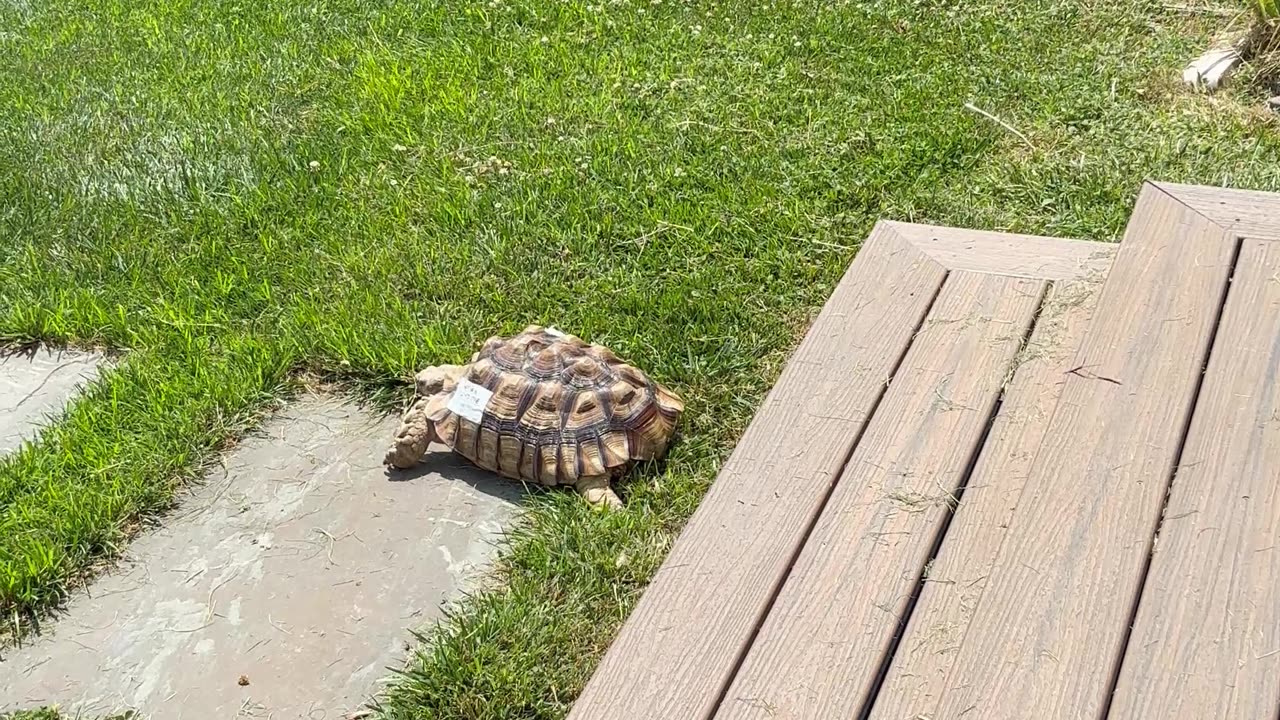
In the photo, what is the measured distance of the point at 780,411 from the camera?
2.35m

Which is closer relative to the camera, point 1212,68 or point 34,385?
point 34,385

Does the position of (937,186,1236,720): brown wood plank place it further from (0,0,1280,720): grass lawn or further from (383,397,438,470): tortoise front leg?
(383,397,438,470): tortoise front leg

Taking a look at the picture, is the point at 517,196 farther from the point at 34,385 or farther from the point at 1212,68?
the point at 1212,68

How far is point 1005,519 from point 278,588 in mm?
Result: 2003

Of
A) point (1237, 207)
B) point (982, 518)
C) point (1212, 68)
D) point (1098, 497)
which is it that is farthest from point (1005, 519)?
point (1212, 68)

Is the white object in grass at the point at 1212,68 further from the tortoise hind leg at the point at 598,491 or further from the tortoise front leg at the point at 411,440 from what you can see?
the tortoise front leg at the point at 411,440

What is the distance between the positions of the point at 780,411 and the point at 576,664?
0.90 metres

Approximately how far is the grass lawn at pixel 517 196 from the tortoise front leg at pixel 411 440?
1.27 ft

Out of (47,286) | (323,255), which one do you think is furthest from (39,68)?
(323,255)

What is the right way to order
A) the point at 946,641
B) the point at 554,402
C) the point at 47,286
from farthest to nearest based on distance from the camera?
the point at 47,286, the point at 554,402, the point at 946,641

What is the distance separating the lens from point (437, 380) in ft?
11.5

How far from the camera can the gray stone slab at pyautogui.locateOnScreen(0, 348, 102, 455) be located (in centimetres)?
376

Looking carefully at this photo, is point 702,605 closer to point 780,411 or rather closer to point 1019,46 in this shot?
point 780,411

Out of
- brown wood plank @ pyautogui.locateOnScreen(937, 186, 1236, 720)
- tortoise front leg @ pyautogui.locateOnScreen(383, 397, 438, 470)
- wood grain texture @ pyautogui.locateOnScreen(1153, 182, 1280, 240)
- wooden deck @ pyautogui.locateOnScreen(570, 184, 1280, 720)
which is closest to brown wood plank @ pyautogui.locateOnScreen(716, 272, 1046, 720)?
wooden deck @ pyautogui.locateOnScreen(570, 184, 1280, 720)
